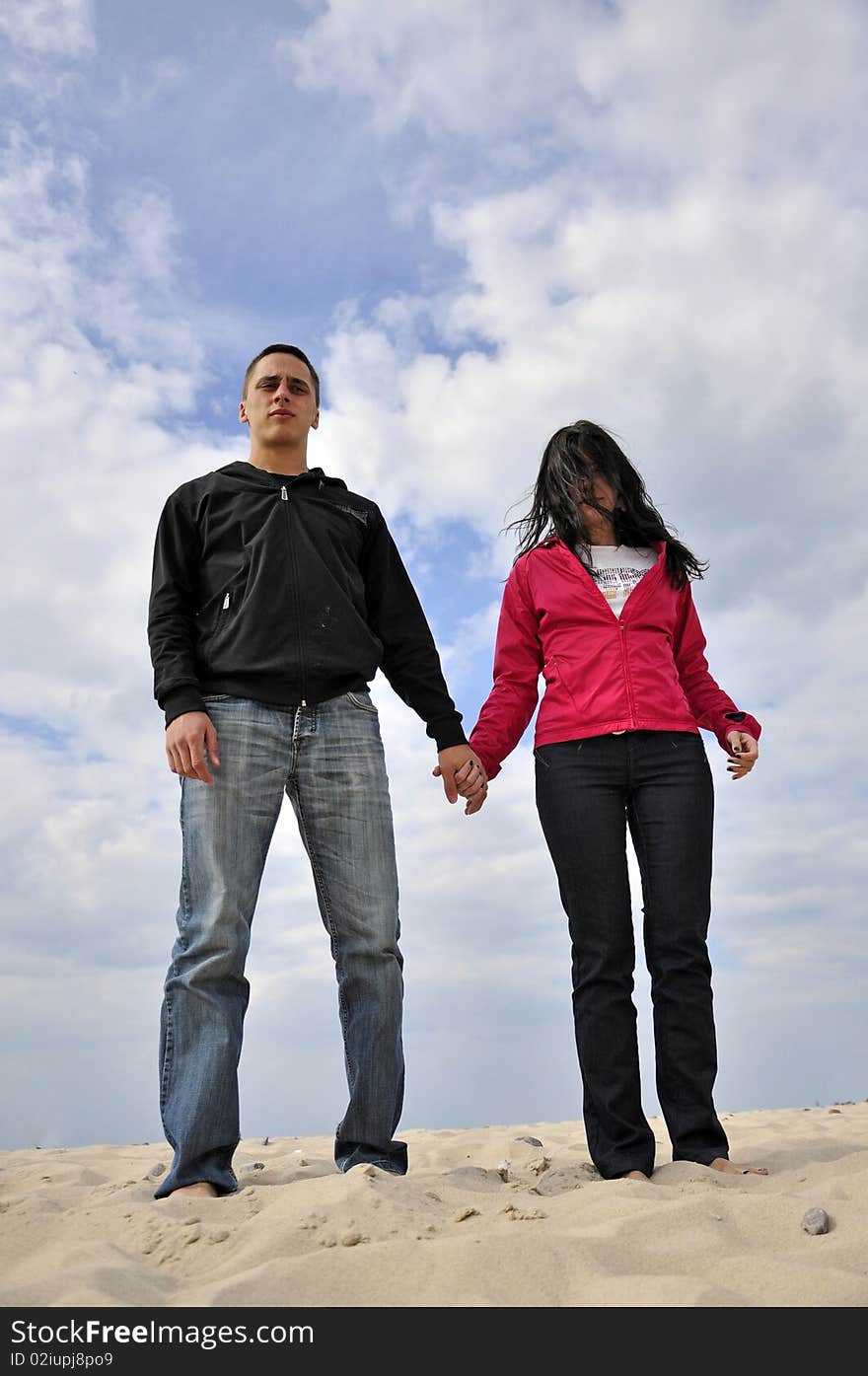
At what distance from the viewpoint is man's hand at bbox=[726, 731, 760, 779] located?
3.98 metres

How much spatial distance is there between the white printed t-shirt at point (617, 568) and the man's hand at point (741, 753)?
676 mm

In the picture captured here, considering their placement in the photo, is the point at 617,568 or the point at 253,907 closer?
the point at 253,907

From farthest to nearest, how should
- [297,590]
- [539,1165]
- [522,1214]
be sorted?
[539,1165] → [297,590] → [522,1214]

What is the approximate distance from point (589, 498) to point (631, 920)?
155cm

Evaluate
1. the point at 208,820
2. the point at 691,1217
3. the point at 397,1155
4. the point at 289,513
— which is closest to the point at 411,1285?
the point at 691,1217

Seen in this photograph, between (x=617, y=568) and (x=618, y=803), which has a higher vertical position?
(x=617, y=568)

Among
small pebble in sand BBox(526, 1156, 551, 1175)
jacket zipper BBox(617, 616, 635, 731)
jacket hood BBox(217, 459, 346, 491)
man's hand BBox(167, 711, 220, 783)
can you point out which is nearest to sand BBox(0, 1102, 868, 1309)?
small pebble in sand BBox(526, 1156, 551, 1175)

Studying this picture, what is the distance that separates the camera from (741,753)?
13.1ft

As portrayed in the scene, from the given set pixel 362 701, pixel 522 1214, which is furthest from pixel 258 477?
pixel 522 1214

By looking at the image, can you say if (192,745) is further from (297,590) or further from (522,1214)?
(522,1214)

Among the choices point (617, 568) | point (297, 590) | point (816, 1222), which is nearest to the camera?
point (816, 1222)

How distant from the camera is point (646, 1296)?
202 cm
